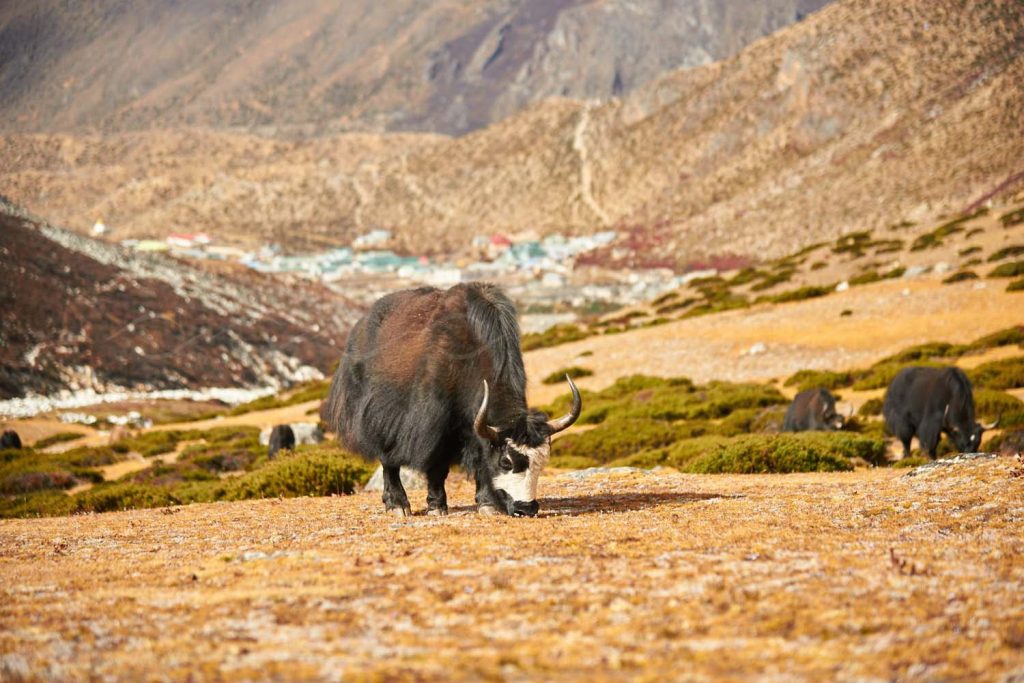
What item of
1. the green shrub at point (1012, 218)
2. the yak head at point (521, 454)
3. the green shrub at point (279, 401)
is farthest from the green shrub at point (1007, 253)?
the yak head at point (521, 454)

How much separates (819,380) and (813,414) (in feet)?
25.6

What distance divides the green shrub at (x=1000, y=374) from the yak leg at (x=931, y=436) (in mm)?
7479

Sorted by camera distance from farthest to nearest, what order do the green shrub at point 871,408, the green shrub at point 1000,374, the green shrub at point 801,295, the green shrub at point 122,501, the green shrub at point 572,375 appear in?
the green shrub at point 801,295 → the green shrub at point 572,375 → the green shrub at point 1000,374 → the green shrub at point 871,408 → the green shrub at point 122,501

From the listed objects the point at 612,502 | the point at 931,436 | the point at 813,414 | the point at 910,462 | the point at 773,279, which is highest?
the point at 773,279

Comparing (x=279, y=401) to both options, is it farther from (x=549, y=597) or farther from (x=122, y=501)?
(x=549, y=597)

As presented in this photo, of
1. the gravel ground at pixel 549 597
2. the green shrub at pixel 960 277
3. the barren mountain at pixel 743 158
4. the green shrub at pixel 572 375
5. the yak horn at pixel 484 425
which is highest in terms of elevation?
the barren mountain at pixel 743 158

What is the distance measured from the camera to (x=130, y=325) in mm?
51156

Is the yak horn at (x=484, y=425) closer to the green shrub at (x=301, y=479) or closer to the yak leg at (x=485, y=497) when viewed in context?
the yak leg at (x=485, y=497)

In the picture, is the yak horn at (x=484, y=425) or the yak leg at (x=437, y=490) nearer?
the yak horn at (x=484, y=425)

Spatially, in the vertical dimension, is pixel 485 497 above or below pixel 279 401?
below

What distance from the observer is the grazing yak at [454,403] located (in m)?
9.93

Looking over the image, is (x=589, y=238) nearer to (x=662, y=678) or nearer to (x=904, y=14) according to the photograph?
(x=904, y=14)

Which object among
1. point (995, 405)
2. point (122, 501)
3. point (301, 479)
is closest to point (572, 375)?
point (995, 405)

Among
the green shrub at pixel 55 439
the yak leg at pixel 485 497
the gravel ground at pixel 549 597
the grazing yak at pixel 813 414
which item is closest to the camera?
the gravel ground at pixel 549 597
